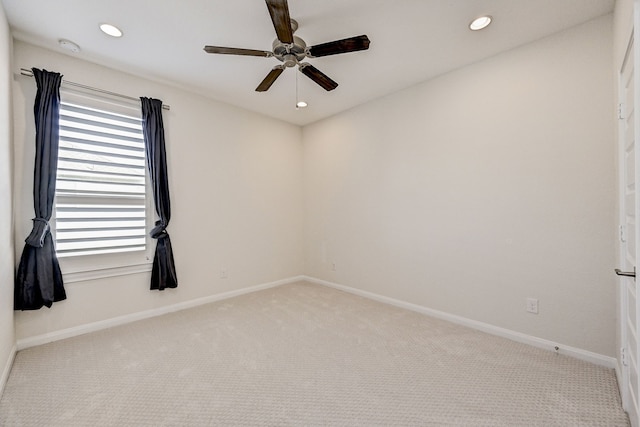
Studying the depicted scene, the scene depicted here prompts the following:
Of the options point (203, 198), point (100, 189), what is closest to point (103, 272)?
point (100, 189)

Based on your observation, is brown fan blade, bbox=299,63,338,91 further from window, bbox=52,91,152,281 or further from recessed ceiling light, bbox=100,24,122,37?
window, bbox=52,91,152,281

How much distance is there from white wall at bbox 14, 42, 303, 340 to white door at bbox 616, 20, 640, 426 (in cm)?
373

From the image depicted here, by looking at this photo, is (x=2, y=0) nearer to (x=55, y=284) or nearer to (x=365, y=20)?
(x=55, y=284)

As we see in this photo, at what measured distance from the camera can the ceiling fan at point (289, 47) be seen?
5.40ft

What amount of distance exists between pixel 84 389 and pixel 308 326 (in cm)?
178

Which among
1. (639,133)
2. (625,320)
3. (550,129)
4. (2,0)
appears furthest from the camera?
(550,129)

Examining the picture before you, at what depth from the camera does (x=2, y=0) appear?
1.98 metres

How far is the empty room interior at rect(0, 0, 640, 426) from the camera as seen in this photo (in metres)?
1.78

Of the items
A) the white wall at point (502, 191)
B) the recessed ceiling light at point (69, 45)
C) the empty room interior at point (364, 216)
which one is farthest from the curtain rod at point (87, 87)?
the white wall at point (502, 191)

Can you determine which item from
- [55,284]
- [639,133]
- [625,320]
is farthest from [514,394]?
[55,284]

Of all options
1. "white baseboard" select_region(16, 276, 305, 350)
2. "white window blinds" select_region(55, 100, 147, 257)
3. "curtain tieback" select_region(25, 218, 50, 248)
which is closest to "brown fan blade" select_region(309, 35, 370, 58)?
"white window blinds" select_region(55, 100, 147, 257)

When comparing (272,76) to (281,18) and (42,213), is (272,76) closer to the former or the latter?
(281,18)

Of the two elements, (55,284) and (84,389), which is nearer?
(84,389)

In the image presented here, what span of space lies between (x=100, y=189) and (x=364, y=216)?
3.04 metres
